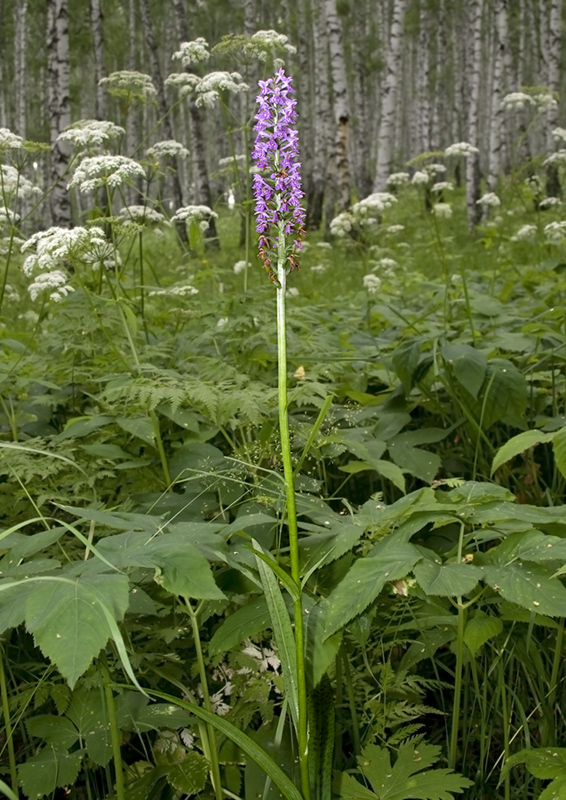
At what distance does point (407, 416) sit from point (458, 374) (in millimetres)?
282

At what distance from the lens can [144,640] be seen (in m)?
2.30

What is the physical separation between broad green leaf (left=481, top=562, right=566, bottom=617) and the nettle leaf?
1.41 ft

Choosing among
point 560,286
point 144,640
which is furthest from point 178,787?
point 560,286

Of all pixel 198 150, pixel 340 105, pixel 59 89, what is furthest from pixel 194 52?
pixel 198 150

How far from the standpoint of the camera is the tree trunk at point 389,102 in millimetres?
12789

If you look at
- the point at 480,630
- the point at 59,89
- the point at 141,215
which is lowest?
the point at 480,630

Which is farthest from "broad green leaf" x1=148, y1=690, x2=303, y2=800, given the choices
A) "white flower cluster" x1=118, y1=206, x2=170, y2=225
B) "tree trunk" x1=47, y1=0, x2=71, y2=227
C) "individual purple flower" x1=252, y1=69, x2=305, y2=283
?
"tree trunk" x1=47, y1=0, x2=71, y2=227

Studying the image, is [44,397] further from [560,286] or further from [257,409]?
[560,286]

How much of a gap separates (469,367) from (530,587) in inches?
58.2

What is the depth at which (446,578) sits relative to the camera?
143 cm

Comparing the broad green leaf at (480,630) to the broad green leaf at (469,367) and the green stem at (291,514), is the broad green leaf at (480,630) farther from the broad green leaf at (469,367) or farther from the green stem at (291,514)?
the broad green leaf at (469,367)

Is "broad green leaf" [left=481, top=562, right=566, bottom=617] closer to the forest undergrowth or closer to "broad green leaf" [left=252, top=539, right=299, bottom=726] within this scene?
the forest undergrowth

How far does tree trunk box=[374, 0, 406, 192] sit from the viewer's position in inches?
504

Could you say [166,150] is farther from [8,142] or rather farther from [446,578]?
[446,578]
